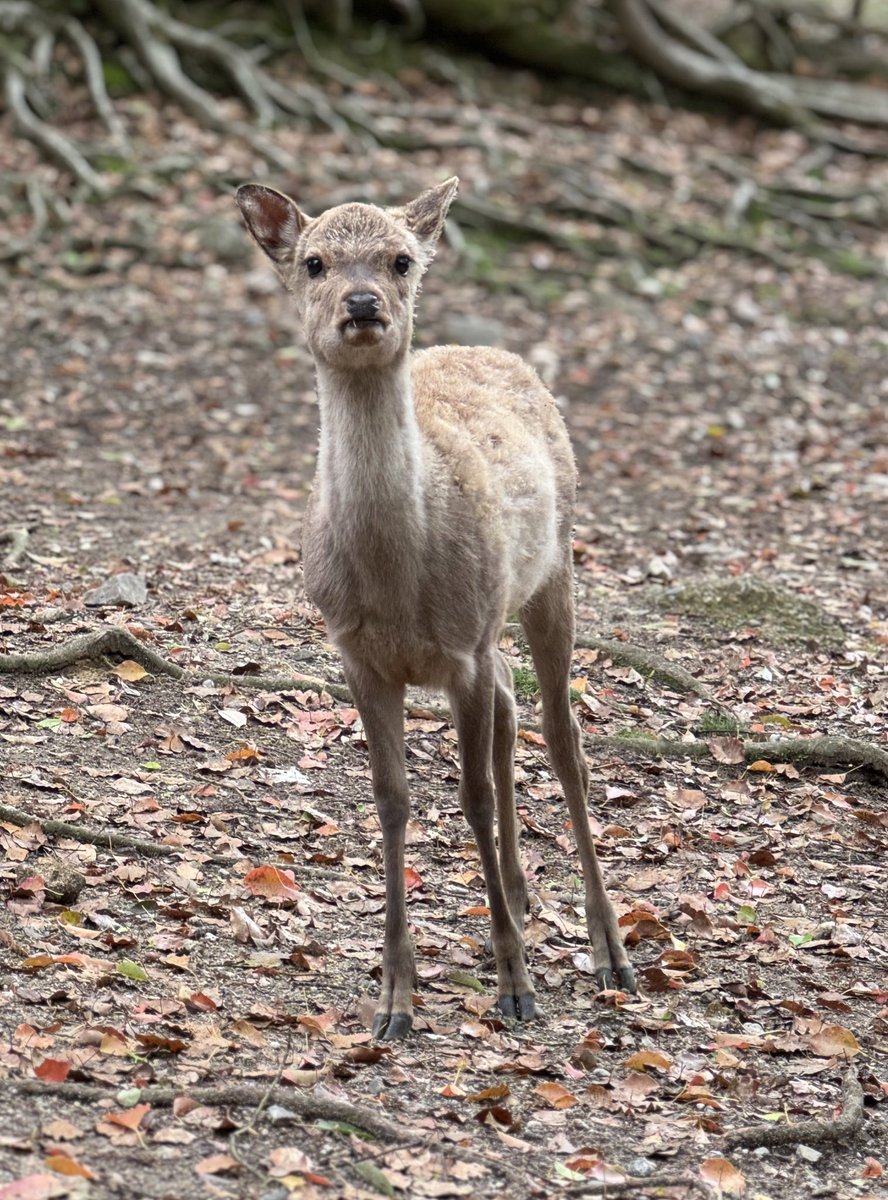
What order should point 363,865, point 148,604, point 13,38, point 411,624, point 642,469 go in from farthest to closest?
point 13,38 → point 642,469 → point 148,604 → point 363,865 → point 411,624

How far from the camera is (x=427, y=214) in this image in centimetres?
526

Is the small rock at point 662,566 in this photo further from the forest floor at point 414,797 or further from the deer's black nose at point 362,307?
the deer's black nose at point 362,307

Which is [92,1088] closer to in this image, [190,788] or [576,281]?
[190,788]

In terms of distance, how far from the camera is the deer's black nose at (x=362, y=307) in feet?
15.3

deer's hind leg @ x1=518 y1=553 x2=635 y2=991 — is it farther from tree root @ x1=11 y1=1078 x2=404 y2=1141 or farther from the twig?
the twig

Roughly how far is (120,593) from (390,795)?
304 centimetres

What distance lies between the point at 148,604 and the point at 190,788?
1.80 m

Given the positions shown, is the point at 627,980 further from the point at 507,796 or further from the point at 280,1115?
the point at 280,1115

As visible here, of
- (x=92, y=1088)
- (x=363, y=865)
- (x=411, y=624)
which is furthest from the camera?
(x=363, y=865)

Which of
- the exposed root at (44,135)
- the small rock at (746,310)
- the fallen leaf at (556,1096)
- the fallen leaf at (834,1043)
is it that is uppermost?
the exposed root at (44,135)

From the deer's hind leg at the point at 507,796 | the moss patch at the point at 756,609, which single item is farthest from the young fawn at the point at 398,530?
the moss patch at the point at 756,609

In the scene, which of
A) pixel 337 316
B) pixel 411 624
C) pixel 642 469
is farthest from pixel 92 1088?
pixel 642 469

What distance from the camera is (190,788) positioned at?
615cm

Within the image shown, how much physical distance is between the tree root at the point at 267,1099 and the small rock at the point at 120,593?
3674 millimetres
